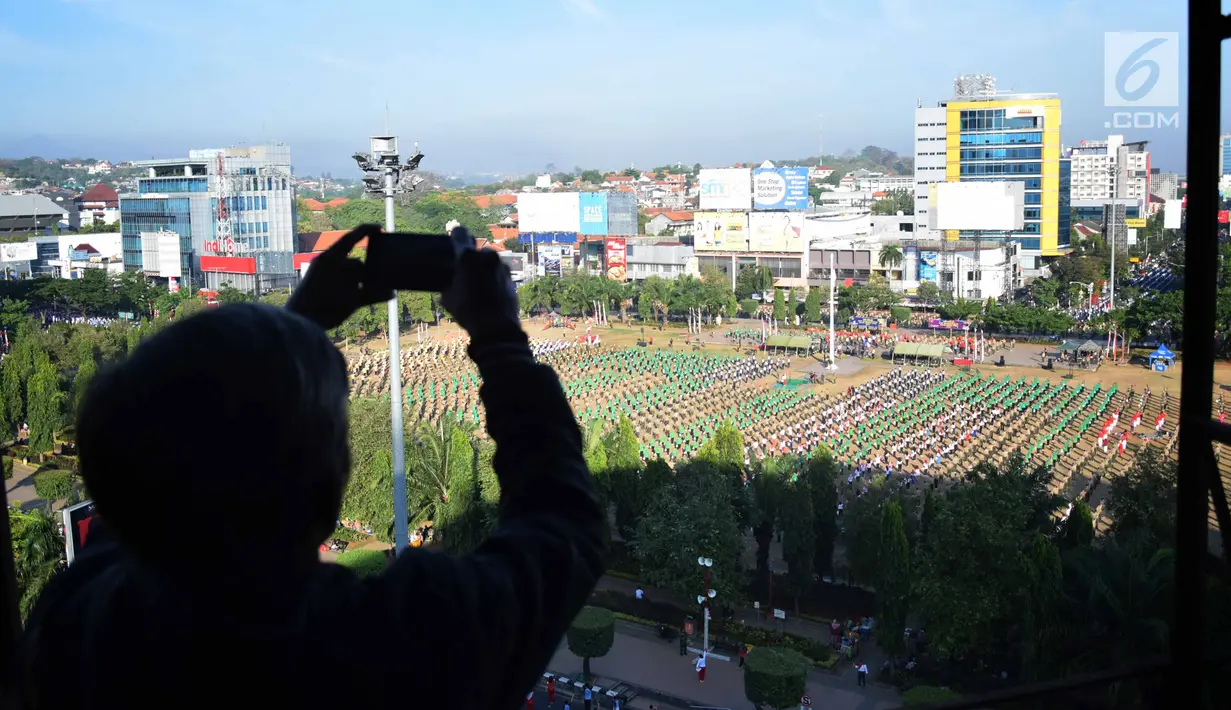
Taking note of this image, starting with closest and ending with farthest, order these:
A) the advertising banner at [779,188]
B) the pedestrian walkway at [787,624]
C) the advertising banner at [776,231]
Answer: the pedestrian walkway at [787,624] → the advertising banner at [776,231] → the advertising banner at [779,188]

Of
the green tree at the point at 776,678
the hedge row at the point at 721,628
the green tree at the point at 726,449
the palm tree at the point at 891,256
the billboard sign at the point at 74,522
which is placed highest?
the palm tree at the point at 891,256

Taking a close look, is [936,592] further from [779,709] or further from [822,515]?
[822,515]

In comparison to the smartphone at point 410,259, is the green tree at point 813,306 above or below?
below

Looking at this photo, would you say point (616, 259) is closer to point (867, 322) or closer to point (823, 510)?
point (867, 322)

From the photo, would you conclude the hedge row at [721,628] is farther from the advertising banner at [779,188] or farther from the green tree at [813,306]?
the advertising banner at [779,188]

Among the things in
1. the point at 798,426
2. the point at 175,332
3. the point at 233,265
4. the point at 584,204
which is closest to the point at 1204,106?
the point at 175,332

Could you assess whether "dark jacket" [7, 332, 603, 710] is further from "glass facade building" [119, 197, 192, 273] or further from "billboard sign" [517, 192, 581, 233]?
"billboard sign" [517, 192, 581, 233]

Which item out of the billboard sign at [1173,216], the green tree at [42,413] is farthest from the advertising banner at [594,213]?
the billboard sign at [1173,216]
